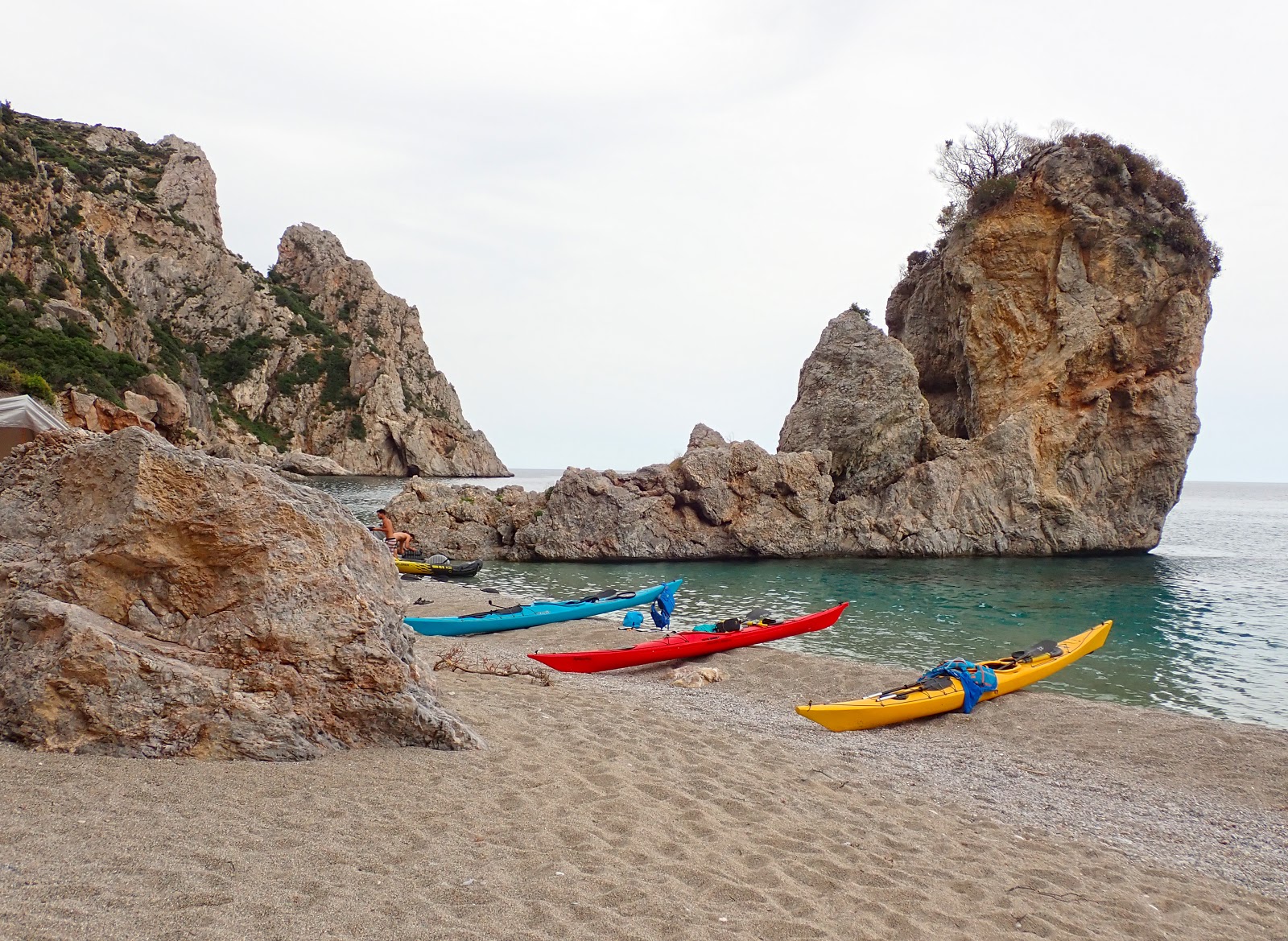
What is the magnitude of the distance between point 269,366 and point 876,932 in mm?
81495

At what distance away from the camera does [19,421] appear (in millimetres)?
11469

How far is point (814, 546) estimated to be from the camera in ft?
92.6

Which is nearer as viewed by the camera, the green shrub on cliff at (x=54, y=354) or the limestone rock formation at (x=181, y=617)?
the limestone rock formation at (x=181, y=617)

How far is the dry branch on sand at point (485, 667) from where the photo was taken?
876 cm

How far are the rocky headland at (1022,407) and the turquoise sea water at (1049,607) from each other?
194 centimetres

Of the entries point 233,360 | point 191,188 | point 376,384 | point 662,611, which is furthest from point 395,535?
point 191,188

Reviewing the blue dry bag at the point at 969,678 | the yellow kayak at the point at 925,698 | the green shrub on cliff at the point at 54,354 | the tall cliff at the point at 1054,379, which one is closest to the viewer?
the yellow kayak at the point at 925,698

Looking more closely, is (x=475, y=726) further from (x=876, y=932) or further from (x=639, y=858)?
(x=876, y=932)

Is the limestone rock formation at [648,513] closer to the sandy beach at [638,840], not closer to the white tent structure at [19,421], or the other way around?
the white tent structure at [19,421]

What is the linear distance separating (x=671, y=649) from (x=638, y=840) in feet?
24.1

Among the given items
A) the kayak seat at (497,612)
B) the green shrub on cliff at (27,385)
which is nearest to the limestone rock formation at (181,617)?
the kayak seat at (497,612)

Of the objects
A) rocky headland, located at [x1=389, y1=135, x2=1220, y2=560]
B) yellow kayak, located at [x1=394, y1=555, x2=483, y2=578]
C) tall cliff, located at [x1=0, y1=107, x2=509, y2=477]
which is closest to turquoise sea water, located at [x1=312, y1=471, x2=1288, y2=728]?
yellow kayak, located at [x1=394, y1=555, x2=483, y2=578]

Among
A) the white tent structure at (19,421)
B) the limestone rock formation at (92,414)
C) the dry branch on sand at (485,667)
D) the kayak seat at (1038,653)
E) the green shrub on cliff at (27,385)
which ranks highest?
the green shrub on cliff at (27,385)

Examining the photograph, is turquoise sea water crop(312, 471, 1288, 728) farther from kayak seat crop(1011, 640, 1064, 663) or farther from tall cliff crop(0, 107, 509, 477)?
tall cliff crop(0, 107, 509, 477)
